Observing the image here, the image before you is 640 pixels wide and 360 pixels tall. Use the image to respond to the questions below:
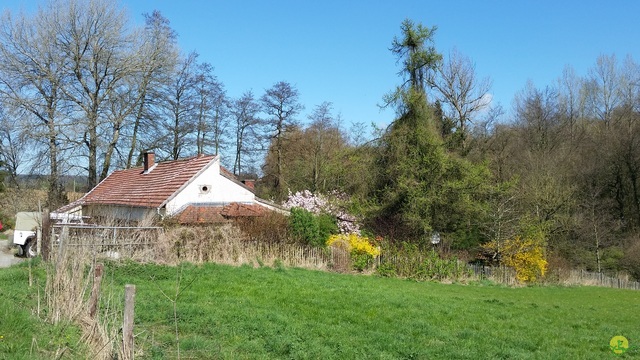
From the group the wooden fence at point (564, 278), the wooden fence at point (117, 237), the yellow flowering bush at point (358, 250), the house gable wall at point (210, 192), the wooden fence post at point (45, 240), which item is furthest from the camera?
the wooden fence at point (564, 278)

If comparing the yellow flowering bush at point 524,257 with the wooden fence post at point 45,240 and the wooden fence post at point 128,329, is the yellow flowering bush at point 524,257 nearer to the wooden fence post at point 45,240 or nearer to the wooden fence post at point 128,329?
the wooden fence post at point 45,240

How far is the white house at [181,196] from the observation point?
84.8 feet

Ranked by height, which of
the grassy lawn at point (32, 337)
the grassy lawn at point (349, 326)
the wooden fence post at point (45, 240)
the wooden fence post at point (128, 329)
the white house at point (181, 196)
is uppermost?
the white house at point (181, 196)

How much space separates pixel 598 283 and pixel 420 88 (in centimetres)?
1600

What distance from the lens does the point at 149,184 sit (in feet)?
97.9

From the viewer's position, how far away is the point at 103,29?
34719 mm

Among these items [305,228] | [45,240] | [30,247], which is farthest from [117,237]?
[30,247]

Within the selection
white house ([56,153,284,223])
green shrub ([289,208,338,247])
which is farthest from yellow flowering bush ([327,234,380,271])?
white house ([56,153,284,223])

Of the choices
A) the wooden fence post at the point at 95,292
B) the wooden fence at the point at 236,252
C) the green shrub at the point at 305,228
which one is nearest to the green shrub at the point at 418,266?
the wooden fence at the point at 236,252

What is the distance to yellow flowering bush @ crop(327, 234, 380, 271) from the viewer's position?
80.0ft

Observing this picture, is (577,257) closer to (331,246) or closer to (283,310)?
(331,246)

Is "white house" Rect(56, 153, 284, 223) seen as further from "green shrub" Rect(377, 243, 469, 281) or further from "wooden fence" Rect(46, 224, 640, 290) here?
"green shrub" Rect(377, 243, 469, 281)

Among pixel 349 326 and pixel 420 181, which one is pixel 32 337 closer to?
pixel 349 326

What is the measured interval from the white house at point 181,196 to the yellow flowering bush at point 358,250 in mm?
4055
